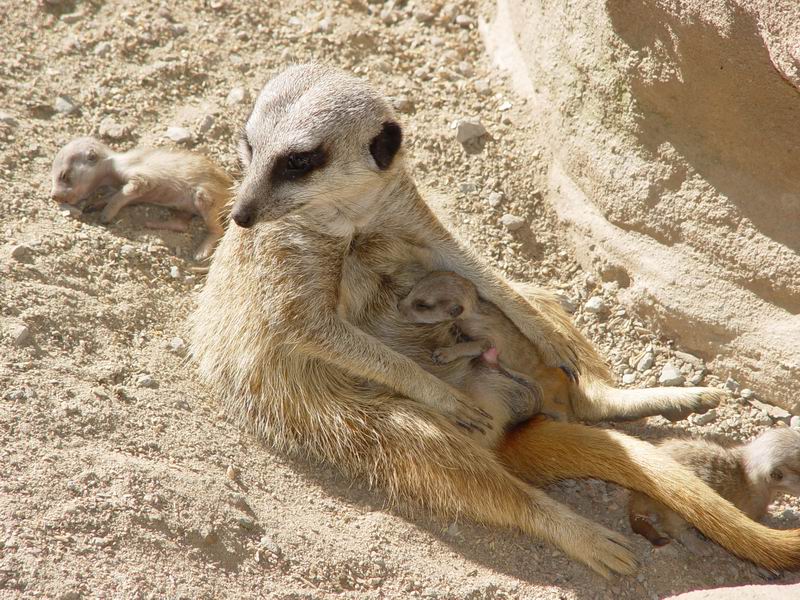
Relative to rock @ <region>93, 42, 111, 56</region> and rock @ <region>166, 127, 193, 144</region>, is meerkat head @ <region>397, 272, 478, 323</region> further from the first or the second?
rock @ <region>93, 42, 111, 56</region>

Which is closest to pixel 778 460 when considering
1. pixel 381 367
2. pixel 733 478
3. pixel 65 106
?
pixel 733 478

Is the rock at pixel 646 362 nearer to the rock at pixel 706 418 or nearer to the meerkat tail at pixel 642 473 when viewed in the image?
the rock at pixel 706 418

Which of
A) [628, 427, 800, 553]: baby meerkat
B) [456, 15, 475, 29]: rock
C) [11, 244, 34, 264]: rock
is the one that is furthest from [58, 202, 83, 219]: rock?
[628, 427, 800, 553]: baby meerkat

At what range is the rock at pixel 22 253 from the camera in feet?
11.6

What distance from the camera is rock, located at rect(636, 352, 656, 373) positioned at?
3947mm

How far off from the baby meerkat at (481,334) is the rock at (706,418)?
575mm

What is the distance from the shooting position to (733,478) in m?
3.34

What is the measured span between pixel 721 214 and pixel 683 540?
133cm

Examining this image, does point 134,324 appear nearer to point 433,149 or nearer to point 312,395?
point 312,395

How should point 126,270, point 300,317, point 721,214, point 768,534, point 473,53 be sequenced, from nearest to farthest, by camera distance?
point 768,534, point 300,317, point 721,214, point 126,270, point 473,53

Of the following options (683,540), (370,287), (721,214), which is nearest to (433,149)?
(370,287)

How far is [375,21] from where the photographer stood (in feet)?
16.8

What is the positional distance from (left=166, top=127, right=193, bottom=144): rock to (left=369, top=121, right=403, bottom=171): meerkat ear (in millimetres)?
1651

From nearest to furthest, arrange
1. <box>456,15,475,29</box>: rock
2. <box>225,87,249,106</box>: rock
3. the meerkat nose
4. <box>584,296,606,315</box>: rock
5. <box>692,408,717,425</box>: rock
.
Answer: the meerkat nose < <box>692,408,717,425</box>: rock < <box>584,296,606,315</box>: rock < <box>225,87,249,106</box>: rock < <box>456,15,475,29</box>: rock
